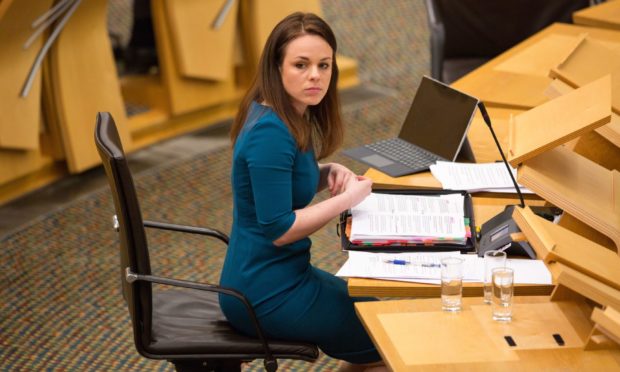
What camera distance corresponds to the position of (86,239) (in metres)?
4.29

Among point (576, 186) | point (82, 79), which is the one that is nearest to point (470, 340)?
point (576, 186)

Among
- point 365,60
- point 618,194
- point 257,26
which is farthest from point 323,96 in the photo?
point 365,60

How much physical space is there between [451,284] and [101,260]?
229 centimetres

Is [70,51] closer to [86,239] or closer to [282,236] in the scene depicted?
[86,239]

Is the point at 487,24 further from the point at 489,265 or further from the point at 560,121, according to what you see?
the point at 489,265

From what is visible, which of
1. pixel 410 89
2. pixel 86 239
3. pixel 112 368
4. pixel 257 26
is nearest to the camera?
pixel 112 368

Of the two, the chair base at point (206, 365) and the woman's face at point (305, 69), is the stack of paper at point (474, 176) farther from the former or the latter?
the chair base at point (206, 365)

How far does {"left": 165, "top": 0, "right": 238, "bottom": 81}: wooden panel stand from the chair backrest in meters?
2.84

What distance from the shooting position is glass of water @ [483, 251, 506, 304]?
2.18 m

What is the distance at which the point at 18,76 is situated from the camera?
4.46 metres

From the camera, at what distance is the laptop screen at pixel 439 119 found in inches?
120

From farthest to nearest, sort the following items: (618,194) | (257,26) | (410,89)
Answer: (410,89) → (257,26) → (618,194)

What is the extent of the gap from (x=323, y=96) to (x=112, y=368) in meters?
1.37

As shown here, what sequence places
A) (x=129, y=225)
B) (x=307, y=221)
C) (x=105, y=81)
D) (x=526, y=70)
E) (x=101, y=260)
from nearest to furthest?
(x=129, y=225), (x=307, y=221), (x=526, y=70), (x=101, y=260), (x=105, y=81)
